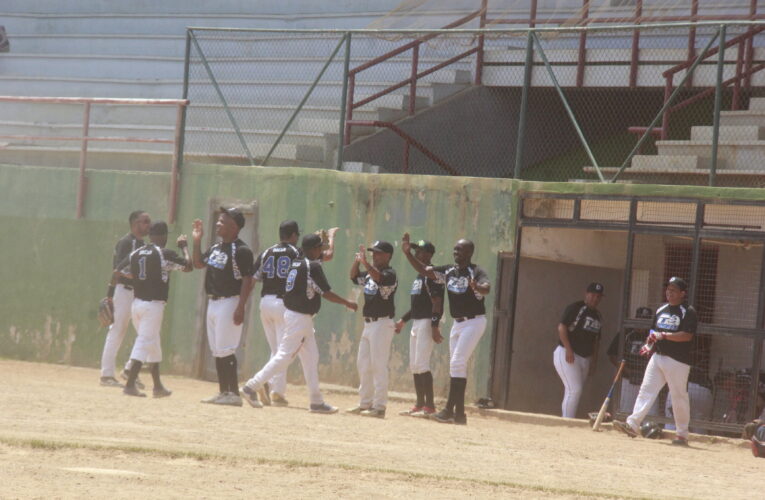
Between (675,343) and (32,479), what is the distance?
22.2 ft

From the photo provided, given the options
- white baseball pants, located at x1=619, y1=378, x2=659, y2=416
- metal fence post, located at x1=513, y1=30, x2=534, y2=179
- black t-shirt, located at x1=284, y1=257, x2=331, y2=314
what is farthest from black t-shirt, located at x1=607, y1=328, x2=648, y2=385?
black t-shirt, located at x1=284, y1=257, x2=331, y2=314

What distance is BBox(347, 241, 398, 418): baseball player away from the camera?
13.2 meters

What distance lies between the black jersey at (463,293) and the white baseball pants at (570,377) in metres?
2.05

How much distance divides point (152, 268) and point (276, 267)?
1.41 m

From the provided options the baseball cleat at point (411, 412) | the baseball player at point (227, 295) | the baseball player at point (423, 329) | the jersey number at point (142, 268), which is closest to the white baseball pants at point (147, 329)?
the jersey number at point (142, 268)

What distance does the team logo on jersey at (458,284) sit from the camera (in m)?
13.3

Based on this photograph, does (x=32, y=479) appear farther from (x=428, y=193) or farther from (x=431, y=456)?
(x=428, y=193)

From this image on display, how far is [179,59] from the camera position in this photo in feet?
72.9

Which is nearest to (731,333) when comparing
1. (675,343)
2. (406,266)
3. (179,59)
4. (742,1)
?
(675,343)

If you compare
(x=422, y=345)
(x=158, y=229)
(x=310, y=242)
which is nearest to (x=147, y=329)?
(x=158, y=229)

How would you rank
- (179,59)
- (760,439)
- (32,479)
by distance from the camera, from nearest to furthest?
(32,479), (760,439), (179,59)

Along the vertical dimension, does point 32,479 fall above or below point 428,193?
below

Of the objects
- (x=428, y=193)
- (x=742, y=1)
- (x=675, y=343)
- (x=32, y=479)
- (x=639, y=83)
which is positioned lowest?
(x=32, y=479)

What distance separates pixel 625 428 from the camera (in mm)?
13430
